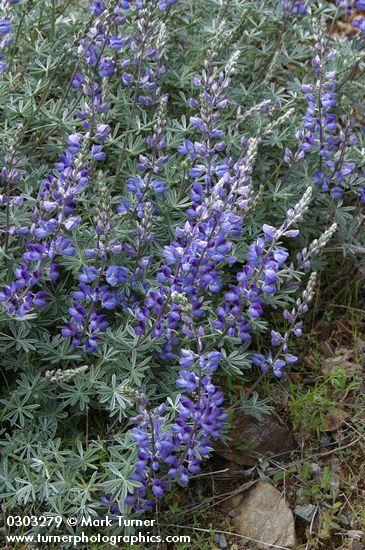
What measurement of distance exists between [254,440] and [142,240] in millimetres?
1180

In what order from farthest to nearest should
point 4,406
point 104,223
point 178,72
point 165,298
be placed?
point 178,72 → point 4,406 → point 165,298 → point 104,223

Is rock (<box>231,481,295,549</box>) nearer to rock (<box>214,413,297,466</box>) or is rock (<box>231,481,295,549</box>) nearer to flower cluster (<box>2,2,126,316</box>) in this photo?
rock (<box>214,413,297,466</box>)

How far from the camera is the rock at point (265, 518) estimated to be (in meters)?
4.00

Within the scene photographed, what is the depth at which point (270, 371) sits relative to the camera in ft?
15.1

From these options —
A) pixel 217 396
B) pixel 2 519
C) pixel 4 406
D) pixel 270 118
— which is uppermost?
pixel 270 118

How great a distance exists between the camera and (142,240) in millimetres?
3873

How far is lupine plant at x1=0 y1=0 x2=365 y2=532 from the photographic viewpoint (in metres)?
3.64

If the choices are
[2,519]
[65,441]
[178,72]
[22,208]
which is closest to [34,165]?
[22,208]

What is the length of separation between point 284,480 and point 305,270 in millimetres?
1187

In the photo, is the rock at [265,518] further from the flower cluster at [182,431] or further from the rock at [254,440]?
the flower cluster at [182,431]

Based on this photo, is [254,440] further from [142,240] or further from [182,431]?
[142,240]

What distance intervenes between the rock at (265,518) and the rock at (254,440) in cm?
17

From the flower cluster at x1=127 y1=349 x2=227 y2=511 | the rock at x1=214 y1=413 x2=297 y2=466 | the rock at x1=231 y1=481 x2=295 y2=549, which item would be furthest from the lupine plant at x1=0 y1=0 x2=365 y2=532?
the rock at x1=231 y1=481 x2=295 y2=549

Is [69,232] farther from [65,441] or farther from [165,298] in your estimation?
[65,441]
